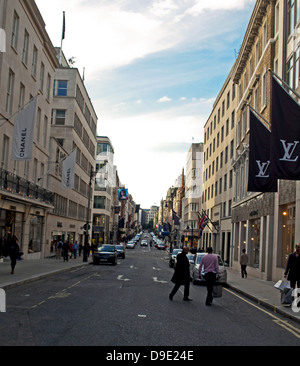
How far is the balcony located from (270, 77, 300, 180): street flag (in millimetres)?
15979

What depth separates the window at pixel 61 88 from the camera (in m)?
51.3

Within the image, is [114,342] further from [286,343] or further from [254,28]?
[254,28]

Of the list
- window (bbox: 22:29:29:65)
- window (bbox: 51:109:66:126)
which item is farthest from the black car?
window (bbox: 51:109:66:126)

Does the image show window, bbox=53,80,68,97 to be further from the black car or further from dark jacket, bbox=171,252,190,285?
dark jacket, bbox=171,252,190,285

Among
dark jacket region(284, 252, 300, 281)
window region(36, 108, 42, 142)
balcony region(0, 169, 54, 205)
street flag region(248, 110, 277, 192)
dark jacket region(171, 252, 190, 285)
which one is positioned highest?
window region(36, 108, 42, 142)

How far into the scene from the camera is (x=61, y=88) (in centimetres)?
5144

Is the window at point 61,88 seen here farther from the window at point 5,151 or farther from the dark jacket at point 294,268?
the dark jacket at point 294,268

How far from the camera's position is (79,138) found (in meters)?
55.8

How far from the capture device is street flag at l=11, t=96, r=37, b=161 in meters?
21.9

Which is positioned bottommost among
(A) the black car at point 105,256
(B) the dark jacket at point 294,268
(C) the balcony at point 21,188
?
(A) the black car at point 105,256

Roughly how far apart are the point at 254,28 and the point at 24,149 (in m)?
19.5

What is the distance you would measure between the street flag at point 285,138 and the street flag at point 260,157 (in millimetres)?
5881

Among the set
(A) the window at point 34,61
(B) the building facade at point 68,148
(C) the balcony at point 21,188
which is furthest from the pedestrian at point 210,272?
(B) the building facade at point 68,148

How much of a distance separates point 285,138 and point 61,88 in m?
41.6
